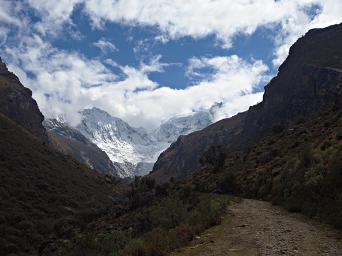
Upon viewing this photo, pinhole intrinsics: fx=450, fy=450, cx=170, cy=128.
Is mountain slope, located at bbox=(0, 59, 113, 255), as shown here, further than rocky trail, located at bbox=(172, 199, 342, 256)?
Yes

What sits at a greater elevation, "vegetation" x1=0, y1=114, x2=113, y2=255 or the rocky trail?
"vegetation" x1=0, y1=114, x2=113, y2=255

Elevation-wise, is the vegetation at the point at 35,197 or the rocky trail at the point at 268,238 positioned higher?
the vegetation at the point at 35,197

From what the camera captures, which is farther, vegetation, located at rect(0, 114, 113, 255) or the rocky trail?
vegetation, located at rect(0, 114, 113, 255)

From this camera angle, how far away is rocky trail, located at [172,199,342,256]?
12.7 metres

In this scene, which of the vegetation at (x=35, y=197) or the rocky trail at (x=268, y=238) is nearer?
the rocky trail at (x=268, y=238)

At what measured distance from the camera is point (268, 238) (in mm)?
14336

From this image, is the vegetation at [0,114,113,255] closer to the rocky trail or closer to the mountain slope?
the mountain slope

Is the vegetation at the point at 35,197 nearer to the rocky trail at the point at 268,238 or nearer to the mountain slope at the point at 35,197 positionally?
the mountain slope at the point at 35,197

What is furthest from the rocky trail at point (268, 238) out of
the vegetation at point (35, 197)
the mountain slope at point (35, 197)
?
the vegetation at point (35, 197)

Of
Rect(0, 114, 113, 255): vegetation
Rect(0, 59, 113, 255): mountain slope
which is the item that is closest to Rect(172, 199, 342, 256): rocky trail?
Rect(0, 59, 113, 255): mountain slope

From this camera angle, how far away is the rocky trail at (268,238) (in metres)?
12.7

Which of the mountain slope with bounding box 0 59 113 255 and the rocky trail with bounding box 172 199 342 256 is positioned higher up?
the mountain slope with bounding box 0 59 113 255

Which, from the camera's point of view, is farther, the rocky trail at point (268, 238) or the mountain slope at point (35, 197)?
the mountain slope at point (35, 197)

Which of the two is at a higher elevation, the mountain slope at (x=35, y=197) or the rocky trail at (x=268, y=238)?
the mountain slope at (x=35, y=197)
